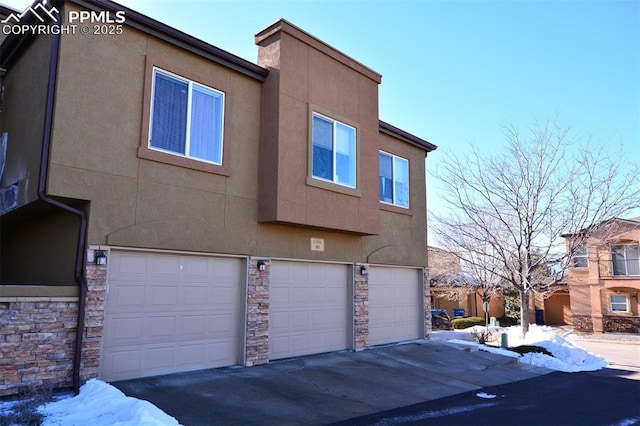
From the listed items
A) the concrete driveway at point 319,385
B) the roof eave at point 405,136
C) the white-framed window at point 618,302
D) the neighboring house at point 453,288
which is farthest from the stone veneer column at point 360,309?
the white-framed window at point 618,302

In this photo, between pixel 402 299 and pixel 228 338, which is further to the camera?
pixel 402 299

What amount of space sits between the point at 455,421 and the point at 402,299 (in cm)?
712

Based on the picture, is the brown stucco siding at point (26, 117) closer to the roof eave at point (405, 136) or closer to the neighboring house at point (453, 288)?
the roof eave at point (405, 136)

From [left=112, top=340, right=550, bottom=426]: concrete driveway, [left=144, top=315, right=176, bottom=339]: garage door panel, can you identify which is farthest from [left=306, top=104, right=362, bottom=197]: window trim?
[left=144, top=315, right=176, bottom=339]: garage door panel

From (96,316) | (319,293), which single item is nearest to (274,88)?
(319,293)

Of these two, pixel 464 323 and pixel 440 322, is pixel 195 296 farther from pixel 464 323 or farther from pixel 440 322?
pixel 464 323

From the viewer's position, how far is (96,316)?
7.66 meters

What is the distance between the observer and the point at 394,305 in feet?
45.6

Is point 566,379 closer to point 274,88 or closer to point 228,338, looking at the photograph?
point 228,338

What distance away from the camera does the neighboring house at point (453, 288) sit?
28.0 m

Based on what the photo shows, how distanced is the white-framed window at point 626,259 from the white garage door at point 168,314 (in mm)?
26910

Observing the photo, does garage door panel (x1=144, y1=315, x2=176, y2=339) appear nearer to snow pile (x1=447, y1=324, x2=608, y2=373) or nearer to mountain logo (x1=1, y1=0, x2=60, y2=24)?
mountain logo (x1=1, y1=0, x2=60, y2=24)

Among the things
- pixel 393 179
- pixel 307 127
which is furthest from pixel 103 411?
pixel 393 179

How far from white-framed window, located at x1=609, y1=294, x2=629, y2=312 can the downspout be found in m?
30.8
